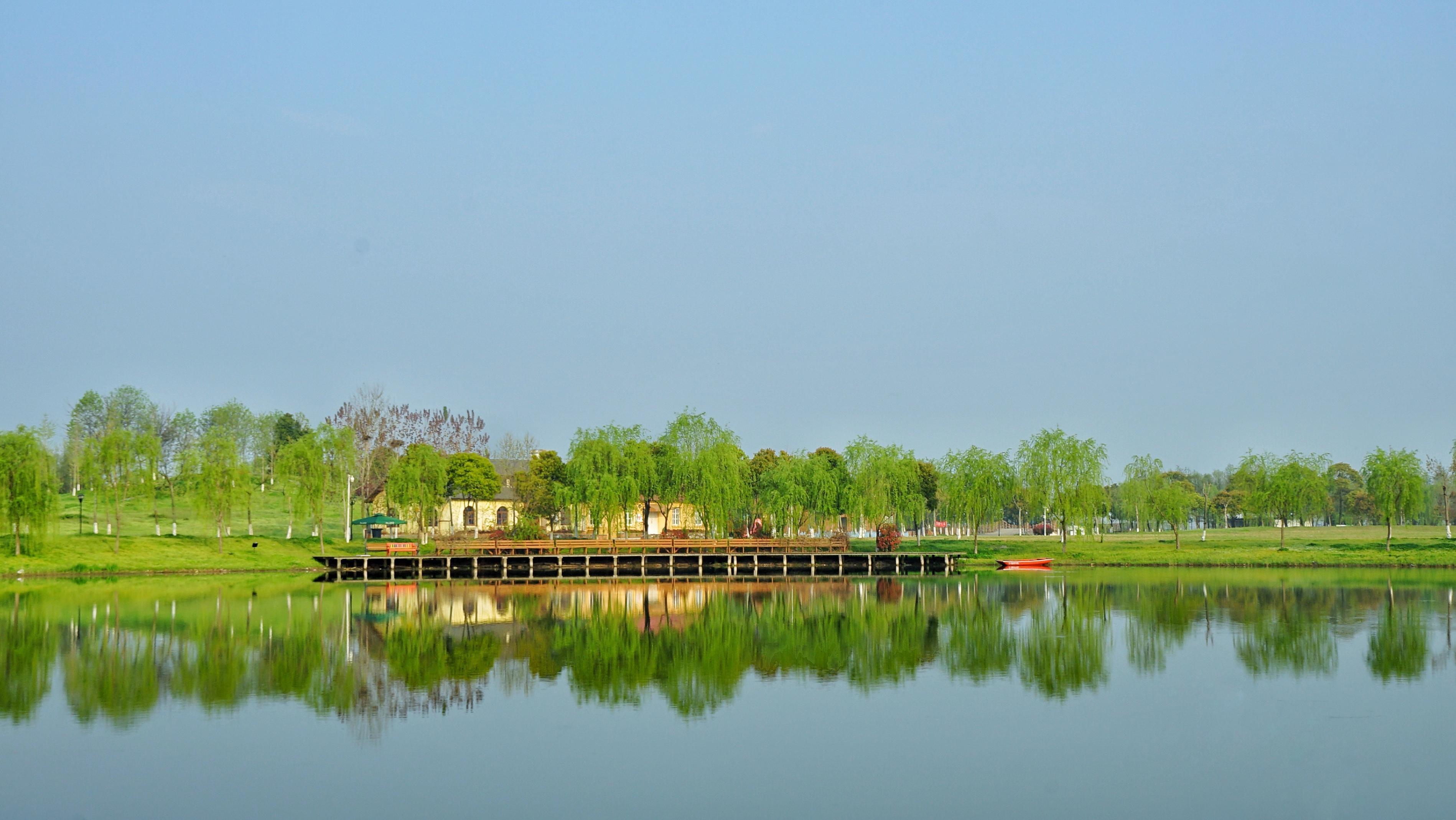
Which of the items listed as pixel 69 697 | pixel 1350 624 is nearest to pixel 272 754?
pixel 69 697

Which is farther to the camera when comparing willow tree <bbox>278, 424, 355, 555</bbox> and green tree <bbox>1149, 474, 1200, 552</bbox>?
green tree <bbox>1149, 474, 1200, 552</bbox>

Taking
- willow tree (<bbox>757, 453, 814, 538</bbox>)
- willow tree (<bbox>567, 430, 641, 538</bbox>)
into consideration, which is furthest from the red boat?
willow tree (<bbox>567, 430, 641, 538</bbox>)

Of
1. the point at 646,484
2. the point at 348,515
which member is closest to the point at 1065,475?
the point at 646,484

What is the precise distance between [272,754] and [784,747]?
742cm

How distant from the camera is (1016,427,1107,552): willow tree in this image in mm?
60719

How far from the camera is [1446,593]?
40000mm

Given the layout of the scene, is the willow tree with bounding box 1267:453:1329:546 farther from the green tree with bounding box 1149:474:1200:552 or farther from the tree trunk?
the tree trunk

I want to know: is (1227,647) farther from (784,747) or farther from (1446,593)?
(1446,593)

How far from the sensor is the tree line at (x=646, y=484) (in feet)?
171

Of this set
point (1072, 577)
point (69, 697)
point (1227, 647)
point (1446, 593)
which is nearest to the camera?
point (69, 697)

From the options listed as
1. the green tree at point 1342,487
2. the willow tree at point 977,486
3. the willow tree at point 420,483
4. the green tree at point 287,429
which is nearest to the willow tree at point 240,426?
the green tree at point 287,429

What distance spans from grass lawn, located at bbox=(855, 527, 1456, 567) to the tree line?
174 centimetres

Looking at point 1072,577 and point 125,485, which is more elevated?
point 125,485

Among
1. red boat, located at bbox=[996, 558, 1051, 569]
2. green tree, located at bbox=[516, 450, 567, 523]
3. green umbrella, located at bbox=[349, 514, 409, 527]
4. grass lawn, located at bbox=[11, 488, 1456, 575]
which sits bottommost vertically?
red boat, located at bbox=[996, 558, 1051, 569]
